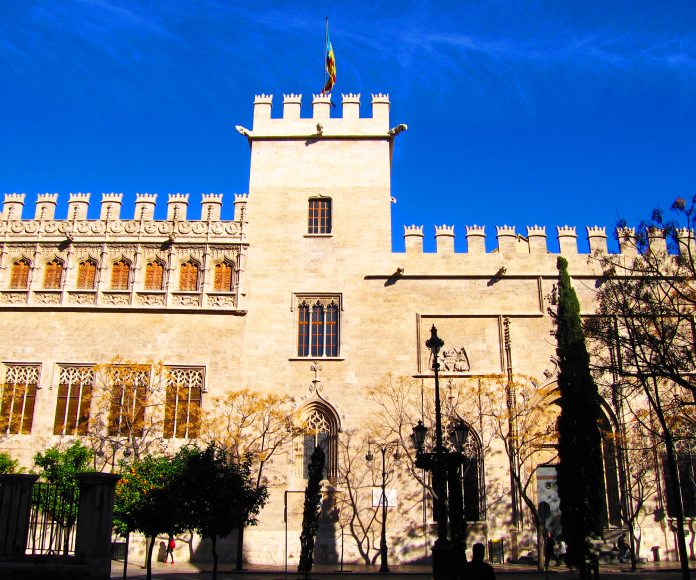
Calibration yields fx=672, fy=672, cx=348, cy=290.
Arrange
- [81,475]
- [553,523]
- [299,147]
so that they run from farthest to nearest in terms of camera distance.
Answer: [299,147], [553,523], [81,475]

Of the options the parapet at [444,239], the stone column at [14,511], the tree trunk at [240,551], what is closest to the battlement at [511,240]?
the parapet at [444,239]

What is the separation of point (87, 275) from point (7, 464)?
7.83 meters

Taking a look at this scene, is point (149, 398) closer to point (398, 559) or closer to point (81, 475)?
point (398, 559)

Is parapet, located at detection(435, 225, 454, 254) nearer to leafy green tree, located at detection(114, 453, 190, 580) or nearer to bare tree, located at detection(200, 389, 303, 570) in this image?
bare tree, located at detection(200, 389, 303, 570)

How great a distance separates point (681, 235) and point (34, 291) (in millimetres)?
23062

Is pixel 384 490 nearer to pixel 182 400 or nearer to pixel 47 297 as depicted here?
pixel 182 400

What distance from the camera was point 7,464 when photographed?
2323 cm

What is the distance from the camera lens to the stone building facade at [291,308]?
24.7 metres

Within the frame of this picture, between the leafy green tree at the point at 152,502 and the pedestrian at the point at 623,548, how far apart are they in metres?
15.2

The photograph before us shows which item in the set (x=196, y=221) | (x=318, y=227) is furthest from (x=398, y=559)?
(x=196, y=221)

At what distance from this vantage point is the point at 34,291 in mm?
26656

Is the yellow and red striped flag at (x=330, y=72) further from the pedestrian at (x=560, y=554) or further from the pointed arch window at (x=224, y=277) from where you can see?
the pedestrian at (x=560, y=554)

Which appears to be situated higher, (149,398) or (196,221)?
(196,221)

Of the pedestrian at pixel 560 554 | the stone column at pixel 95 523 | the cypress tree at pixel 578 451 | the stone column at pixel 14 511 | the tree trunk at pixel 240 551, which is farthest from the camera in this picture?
the pedestrian at pixel 560 554
